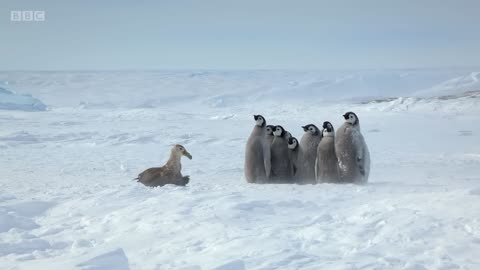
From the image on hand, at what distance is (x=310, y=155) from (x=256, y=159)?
70 centimetres

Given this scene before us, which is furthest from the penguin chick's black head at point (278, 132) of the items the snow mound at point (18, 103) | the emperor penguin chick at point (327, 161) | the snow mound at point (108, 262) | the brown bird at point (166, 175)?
the snow mound at point (18, 103)

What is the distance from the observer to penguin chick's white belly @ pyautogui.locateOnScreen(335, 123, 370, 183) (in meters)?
6.82

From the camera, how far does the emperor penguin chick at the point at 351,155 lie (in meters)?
6.82

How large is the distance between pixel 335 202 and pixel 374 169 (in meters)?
5.94

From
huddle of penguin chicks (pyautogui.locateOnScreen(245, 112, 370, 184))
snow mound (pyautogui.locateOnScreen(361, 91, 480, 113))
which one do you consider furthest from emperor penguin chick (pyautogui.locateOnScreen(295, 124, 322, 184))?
snow mound (pyautogui.locateOnScreen(361, 91, 480, 113))

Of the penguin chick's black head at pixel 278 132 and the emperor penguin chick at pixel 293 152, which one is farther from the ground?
the penguin chick's black head at pixel 278 132

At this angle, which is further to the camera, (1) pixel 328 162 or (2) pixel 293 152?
(2) pixel 293 152

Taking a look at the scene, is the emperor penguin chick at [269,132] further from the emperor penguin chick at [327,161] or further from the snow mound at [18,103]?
the snow mound at [18,103]


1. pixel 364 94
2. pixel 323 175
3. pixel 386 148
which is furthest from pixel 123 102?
pixel 323 175

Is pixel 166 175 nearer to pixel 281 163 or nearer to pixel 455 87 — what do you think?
pixel 281 163

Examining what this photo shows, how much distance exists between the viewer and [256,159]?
23.8 feet

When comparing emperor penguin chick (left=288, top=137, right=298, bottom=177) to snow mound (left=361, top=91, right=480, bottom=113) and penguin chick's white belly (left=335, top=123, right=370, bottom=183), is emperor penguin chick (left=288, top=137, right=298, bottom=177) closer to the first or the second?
penguin chick's white belly (left=335, top=123, right=370, bottom=183)

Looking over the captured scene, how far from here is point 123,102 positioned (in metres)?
46.1

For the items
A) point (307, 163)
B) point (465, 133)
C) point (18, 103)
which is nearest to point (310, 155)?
point (307, 163)
